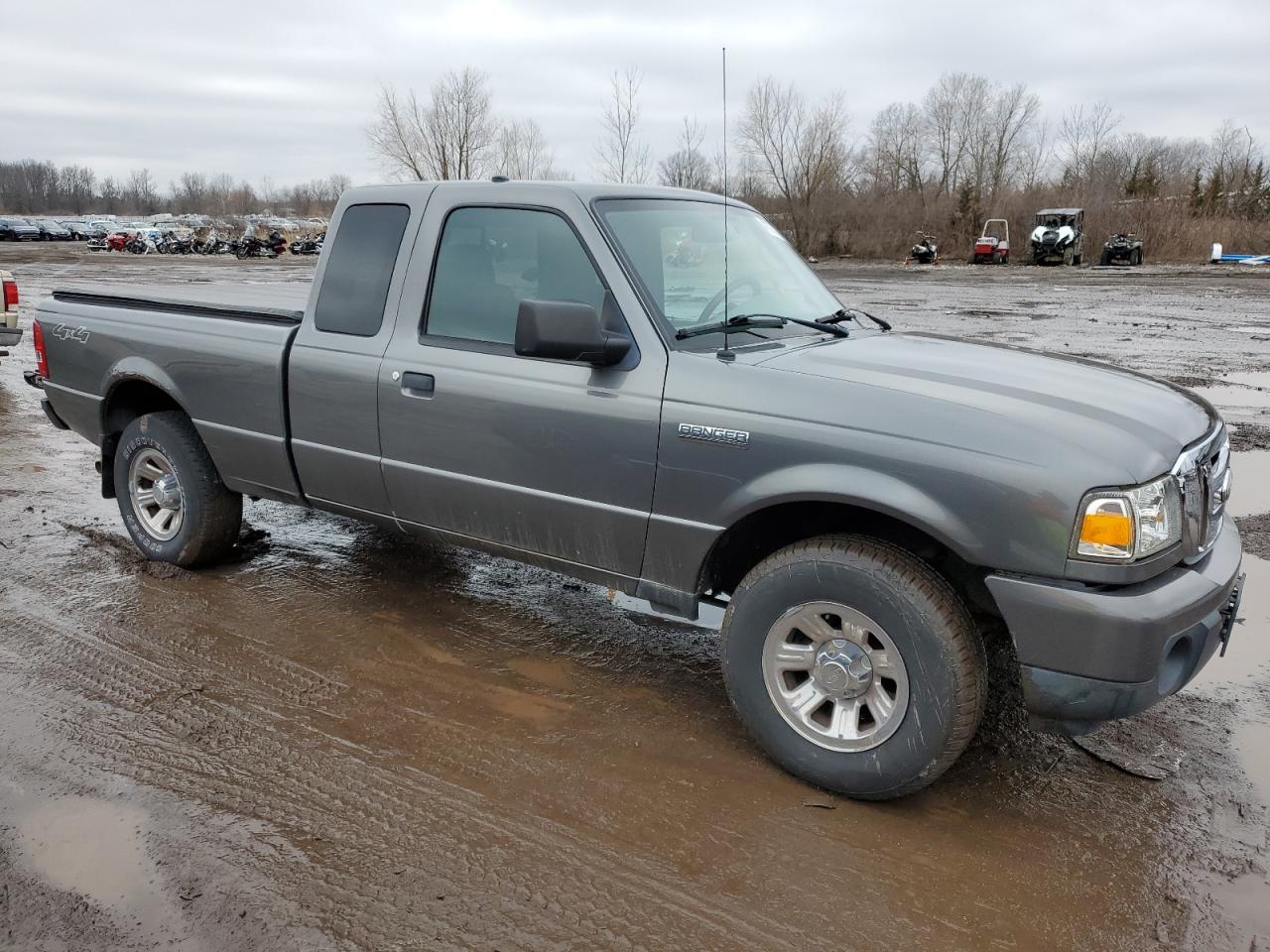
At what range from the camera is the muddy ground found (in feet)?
8.70

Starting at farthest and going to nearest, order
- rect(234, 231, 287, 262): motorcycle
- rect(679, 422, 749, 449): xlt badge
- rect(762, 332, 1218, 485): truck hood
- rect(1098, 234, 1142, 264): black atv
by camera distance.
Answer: rect(234, 231, 287, 262): motorcycle → rect(1098, 234, 1142, 264): black atv → rect(679, 422, 749, 449): xlt badge → rect(762, 332, 1218, 485): truck hood

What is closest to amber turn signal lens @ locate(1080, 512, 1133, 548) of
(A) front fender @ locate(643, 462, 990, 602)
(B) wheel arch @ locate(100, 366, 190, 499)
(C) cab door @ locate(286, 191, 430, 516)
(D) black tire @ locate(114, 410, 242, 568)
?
(A) front fender @ locate(643, 462, 990, 602)

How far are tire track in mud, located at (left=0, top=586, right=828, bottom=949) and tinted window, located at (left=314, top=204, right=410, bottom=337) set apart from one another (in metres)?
1.68

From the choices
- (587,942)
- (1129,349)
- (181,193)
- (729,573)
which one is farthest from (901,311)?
(181,193)

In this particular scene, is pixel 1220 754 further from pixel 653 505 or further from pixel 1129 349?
pixel 1129 349

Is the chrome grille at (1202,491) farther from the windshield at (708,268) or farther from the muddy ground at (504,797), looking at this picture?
the windshield at (708,268)

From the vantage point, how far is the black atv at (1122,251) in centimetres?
3734

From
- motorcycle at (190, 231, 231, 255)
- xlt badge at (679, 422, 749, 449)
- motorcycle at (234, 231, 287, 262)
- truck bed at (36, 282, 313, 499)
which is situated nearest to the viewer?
xlt badge at (679, 422, 749, 449)

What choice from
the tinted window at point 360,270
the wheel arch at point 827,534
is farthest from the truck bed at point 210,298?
the wheel arch at point 827,534

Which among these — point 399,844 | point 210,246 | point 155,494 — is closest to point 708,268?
point 399,844

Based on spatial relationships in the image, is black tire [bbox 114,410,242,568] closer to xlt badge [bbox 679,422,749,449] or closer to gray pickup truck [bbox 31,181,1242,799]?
gray pickup truck [bbox 31,181,1242,799]

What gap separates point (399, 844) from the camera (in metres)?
2.95

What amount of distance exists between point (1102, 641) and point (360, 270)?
328 cm

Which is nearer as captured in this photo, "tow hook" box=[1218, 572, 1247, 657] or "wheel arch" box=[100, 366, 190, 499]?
"tow hook" box=[1218, 572, 1247, 657]
